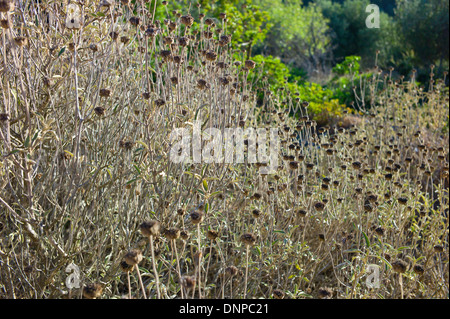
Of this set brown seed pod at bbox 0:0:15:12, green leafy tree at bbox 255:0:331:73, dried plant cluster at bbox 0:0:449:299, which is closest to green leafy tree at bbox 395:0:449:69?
green leafy tree at bbox 255:0:331:73

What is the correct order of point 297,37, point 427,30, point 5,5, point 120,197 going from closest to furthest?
1. point 5,5
2. point 120,197
3. point 427,30
4. point 297,37

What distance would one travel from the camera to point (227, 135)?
221cm

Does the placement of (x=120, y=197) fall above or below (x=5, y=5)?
below

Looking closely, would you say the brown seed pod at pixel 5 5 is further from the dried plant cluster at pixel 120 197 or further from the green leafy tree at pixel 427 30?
the green leafy tree at pixel 427 30

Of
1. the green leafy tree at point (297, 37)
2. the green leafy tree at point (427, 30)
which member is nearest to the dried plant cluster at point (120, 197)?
the green leafy tree at point (427, 30)

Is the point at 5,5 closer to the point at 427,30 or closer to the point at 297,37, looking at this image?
the point at 427,30

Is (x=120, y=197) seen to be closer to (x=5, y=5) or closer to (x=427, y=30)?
(x=5, y=5)

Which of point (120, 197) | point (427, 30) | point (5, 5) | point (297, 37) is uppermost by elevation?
point (297, 37)

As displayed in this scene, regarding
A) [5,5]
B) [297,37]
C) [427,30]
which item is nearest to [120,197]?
[5,5]

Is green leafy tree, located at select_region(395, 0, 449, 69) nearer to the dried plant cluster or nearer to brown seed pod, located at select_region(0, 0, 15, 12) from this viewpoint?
the dried plant cluster

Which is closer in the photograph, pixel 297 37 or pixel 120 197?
pixel 120 197

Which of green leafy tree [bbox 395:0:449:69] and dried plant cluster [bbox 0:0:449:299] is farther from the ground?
green leafy tree [bbox 395:0:449:69]

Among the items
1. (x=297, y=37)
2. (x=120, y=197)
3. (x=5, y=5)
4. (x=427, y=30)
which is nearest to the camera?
(x=5, y=5)
